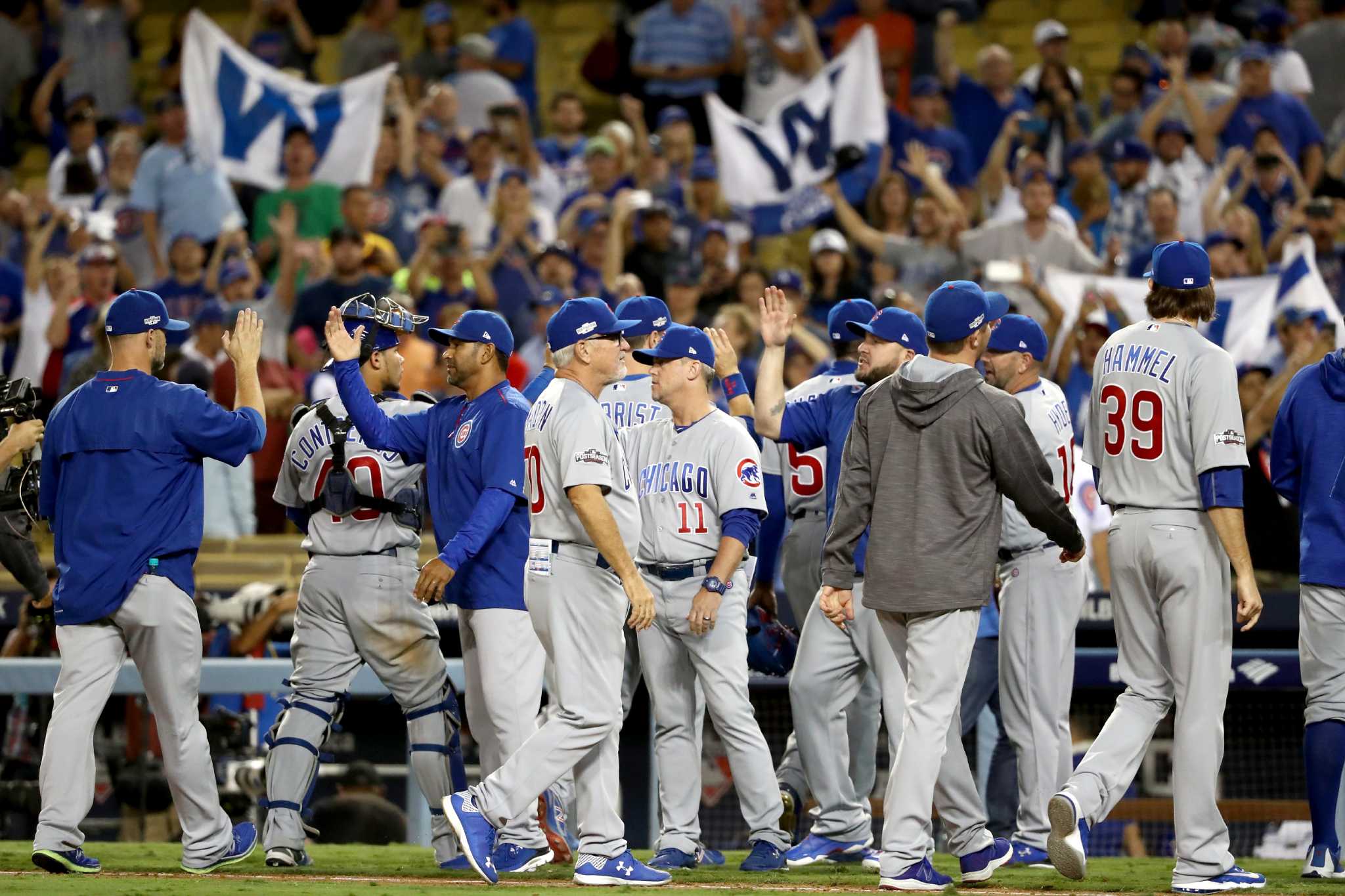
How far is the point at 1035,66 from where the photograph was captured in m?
14.8

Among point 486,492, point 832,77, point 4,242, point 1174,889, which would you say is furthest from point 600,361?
point 4,242

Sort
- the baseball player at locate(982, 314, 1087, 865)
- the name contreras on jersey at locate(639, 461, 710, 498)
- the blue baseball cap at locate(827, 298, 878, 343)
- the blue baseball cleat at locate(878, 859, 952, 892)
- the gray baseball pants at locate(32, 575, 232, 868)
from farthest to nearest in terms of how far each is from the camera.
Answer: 1. the blue baseball cap at locate(827, 298, 878, 343)
2. the baseball player at locate(982, 314, 1087, 865)
3. the name contreras on jersey at locate(639, 461, 710, 498)
4. the gray baseball pants at locate(32, 575, 232, 868)
5. the blue baseball cleat at locate(878, 859, 952, 892)

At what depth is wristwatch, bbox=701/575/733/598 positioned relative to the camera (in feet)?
23.4

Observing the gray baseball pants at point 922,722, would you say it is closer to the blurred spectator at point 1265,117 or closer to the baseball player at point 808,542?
the baseball player at point 808,542

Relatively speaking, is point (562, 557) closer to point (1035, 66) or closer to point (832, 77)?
point (832, 77)

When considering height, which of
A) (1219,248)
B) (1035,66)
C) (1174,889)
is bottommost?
(1174,889)

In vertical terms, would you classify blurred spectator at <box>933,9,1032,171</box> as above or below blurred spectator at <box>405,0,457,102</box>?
below

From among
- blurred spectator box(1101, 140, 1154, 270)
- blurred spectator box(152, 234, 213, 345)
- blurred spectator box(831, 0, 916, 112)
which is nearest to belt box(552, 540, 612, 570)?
blurred spectator box(1101, 140, 1154, 270)

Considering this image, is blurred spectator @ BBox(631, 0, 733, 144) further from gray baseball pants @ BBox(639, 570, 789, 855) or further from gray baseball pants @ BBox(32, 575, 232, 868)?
gray baseball pants @ BBox(32, 575, 232, 868)

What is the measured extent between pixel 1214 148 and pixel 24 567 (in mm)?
9083

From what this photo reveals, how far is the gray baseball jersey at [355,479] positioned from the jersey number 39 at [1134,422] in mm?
2751

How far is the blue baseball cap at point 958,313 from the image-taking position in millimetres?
6426

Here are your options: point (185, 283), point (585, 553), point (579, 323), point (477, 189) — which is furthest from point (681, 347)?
point (477, 189)

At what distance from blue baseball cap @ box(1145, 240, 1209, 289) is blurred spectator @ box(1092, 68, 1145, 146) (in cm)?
755
